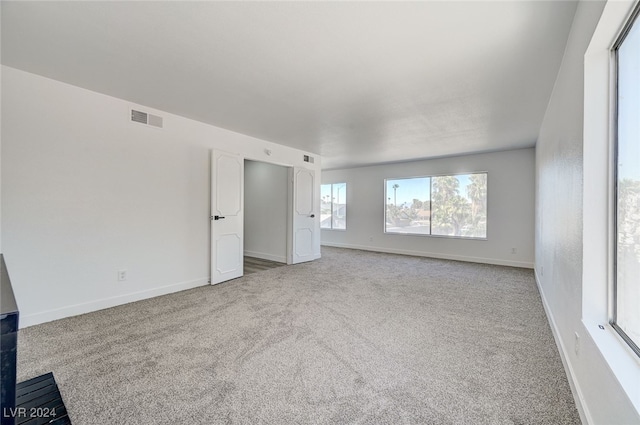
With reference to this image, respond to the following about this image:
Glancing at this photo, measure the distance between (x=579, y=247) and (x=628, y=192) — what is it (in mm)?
467

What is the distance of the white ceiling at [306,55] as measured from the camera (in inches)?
70.4

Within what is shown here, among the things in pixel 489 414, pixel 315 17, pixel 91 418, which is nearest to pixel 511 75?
pixel 315 17

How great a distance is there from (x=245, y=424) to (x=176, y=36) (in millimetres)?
2560

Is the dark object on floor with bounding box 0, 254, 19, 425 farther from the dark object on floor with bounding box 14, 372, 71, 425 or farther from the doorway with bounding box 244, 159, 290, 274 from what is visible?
the doorway with bounding box 244, 159, 290, 274

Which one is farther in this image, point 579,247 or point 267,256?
point 267,256

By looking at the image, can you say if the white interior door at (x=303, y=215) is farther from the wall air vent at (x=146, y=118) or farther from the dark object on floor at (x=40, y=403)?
the dark object on floor at (x=40, y=403)

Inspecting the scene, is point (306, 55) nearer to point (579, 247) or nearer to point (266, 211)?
point (579, 247)

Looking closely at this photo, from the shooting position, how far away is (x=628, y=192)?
1.29m

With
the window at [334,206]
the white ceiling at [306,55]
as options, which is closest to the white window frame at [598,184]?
the white ceiling at [306,55]

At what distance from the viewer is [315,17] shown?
5.94 ft

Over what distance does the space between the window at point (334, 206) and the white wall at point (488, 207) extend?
21cm

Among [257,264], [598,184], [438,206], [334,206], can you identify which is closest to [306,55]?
[598,184]

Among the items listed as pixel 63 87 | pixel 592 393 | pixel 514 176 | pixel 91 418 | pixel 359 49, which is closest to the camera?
pixel 592 393

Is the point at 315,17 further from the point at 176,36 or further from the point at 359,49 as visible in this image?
the point at 176,36
